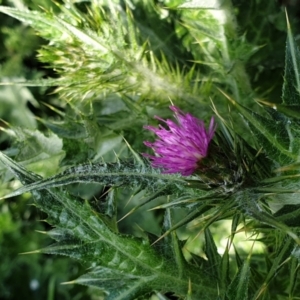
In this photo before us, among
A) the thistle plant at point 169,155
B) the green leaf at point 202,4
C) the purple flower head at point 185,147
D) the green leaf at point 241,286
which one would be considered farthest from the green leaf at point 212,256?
the green leaf at point 202,4

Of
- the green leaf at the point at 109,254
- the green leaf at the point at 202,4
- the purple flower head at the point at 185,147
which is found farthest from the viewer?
the green leaf at the point at 202,4

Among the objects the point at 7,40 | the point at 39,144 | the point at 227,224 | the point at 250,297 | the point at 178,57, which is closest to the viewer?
the point at 250,297

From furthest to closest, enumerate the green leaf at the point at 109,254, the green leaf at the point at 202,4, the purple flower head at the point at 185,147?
the green leaf at the point at 202,4
the green leaf at the point at 109,254
the purple flower head at the point at 185,147

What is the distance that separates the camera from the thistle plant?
98cm

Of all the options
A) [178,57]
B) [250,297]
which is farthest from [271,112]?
[178,57]

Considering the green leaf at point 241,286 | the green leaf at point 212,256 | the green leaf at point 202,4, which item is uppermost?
the green leaf at point 202,4

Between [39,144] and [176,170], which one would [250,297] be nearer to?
[176,170]

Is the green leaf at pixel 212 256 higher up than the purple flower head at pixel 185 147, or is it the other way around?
the purple flower head at pixel 185 147

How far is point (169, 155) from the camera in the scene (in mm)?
980

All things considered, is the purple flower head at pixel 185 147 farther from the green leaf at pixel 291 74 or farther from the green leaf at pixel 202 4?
the green leaf at pixel 202 4

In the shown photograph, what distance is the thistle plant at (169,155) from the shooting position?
3.23 ft

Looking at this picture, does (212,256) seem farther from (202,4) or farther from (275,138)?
(202,4)

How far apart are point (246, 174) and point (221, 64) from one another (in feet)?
1.91

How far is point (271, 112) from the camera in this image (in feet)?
3.30
